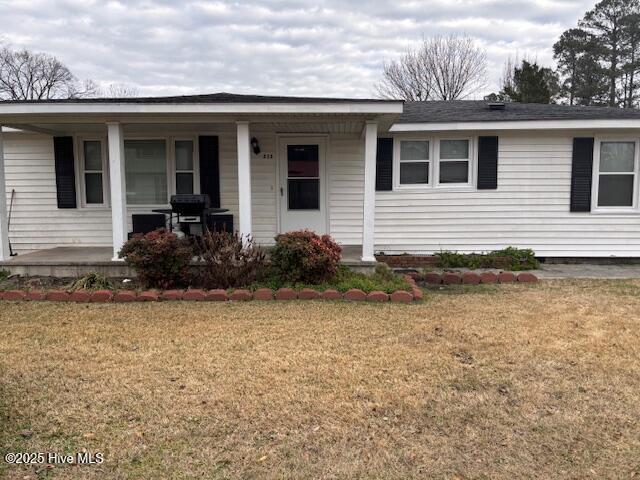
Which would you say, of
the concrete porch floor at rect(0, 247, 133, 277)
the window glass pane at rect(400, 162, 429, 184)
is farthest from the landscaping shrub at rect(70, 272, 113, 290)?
the window glass pane at rect(400, 162, 429, 184)

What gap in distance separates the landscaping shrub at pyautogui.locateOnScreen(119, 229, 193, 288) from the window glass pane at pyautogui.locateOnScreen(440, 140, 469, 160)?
477 cm

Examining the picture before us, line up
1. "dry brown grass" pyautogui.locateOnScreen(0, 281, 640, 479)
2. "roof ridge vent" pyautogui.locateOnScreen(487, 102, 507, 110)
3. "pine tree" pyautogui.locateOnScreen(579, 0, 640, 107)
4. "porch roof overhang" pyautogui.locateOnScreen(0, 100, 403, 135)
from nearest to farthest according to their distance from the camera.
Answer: "dry brown grass" pyautogui.locateOnScreen(0, 281, 640, 479) < "porch roof overhang" pyautogui.locateOnScreen(0, 100, 403, 135) < "roof ridge vent" pyautogui.locateOnScreen(487, 102, 507, 110) < "pine tree" pyautogui.locateOnScreen(579, 0, 640, 107)

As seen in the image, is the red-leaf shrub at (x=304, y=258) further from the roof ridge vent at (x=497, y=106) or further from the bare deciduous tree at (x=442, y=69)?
the bare deciduous tree at (x=442, y=69)

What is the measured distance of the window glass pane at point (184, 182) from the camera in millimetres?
8469

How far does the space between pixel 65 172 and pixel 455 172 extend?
6.96 metres

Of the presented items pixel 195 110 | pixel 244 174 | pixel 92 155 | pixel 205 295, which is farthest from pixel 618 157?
pixel 92 155

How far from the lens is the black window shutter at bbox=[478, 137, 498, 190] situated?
823 centimetres

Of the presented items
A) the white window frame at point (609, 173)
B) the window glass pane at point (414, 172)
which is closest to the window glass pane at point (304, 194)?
the window glass pane at point (414, 172)

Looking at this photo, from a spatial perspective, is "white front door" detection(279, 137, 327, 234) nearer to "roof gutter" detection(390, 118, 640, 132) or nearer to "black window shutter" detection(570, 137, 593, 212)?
"roof gutter" detection(390, 118, 640, 132)

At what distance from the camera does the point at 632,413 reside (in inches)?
116

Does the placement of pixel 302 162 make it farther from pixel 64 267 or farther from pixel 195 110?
pixel 64 267

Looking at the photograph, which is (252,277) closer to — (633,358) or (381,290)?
(381,290)

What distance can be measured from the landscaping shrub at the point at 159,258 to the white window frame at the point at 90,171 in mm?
2947

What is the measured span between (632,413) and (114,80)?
33.3 metres
